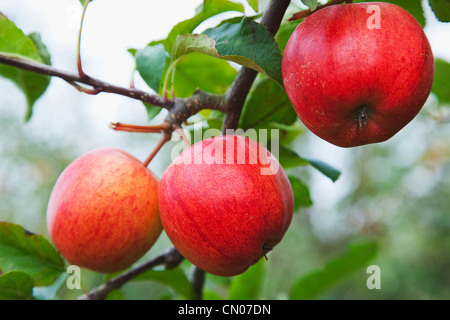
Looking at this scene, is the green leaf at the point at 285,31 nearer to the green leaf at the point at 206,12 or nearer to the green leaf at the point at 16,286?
the green leaf at the point at 206,12

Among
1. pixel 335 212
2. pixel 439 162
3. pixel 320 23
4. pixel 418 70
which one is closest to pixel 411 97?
pixel 418 70

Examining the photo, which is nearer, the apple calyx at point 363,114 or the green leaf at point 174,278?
the apple calyx at point 363,114

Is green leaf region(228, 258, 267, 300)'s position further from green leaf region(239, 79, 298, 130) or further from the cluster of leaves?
green leaf region(239, 79, 298, 130)

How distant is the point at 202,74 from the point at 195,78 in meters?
0.02

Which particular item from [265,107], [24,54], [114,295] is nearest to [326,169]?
[265,107]

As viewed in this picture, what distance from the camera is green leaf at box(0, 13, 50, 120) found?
0.73 meters

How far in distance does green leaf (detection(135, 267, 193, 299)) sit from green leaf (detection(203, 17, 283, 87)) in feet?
1.72

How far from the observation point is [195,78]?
3.05 feet

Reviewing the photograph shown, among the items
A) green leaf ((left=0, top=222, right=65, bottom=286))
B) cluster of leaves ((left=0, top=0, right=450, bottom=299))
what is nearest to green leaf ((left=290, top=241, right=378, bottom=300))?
cluster of leaves ((left=0, top=0, right=450, bottom=299))

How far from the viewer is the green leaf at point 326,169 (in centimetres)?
80

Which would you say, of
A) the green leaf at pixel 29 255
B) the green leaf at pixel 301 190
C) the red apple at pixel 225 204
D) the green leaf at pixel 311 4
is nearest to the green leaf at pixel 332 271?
the green leaf at pixel 301 190

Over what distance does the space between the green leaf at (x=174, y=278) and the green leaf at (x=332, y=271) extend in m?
0.32
